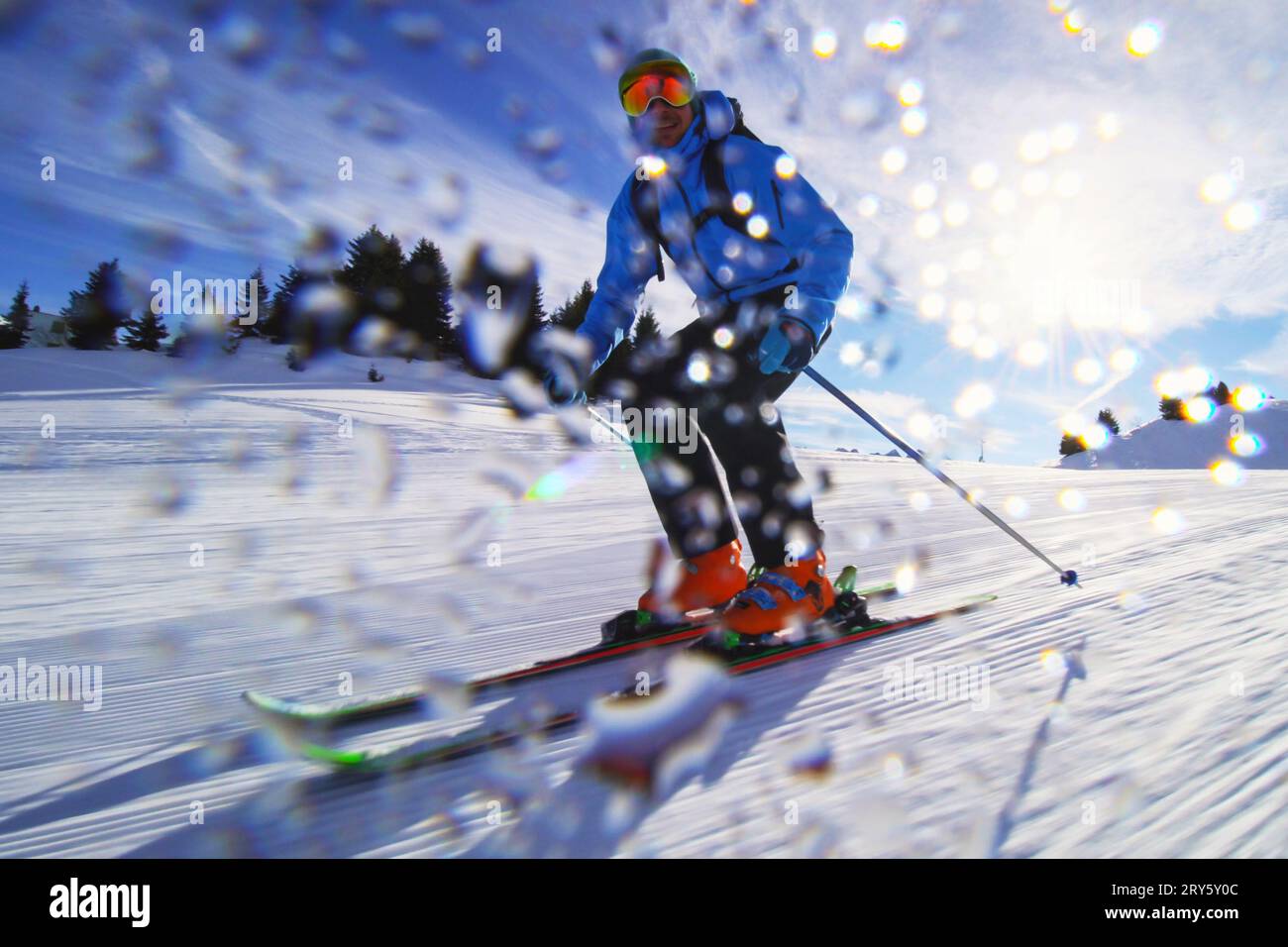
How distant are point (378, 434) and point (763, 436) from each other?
9.33 meters

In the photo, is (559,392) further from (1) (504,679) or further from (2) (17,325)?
(2) (17,325)

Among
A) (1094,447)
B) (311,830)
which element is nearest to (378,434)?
(311,830)

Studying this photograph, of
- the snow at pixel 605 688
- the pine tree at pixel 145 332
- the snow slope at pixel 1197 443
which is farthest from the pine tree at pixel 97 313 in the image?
the snow slope at pixel 1197 443

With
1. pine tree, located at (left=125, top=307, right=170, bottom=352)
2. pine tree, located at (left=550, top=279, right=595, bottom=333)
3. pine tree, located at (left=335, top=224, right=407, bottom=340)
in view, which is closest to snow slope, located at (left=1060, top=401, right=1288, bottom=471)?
pine tree, located at (left=550, top=279, right=595, bottom=333)

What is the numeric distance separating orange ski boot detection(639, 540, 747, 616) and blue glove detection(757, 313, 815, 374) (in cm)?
70

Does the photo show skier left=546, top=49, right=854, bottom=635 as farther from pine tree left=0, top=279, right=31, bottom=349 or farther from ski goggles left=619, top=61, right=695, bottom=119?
pine tree left=0, top=279, right=31, bottom=349

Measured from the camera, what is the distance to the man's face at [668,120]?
2.26 metres

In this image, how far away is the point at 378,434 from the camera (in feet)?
33.3

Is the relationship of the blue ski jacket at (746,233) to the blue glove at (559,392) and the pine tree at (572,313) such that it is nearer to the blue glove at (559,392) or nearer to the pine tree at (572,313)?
the blue glove at (559,392)

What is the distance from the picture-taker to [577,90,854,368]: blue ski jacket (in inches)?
81.0

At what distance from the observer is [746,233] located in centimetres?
217

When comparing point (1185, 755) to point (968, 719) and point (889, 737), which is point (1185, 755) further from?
point (889, 737)

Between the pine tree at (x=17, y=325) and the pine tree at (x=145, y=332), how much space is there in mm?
3848

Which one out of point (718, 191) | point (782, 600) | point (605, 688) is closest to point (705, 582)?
point (782, 600)
